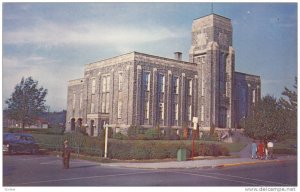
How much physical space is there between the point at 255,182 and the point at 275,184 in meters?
0.45

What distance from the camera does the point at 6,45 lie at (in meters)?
9.33

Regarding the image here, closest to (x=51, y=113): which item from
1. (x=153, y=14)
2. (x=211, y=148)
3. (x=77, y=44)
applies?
(x=77, y=44)

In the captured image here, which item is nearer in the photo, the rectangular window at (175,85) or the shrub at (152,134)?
the shrub at (152,134)

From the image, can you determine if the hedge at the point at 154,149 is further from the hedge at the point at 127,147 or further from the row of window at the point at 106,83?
the row of window at the point at 106,83

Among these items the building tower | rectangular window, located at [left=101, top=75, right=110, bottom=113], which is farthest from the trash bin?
rectangular window, located at [left=101, top=75, right=110, bottom=113]

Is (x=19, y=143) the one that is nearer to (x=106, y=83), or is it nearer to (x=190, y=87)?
(x=190, y=87)

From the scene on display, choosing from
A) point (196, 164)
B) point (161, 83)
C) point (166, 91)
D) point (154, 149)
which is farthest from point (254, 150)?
point (161, 83)

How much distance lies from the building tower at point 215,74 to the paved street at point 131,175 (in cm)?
606

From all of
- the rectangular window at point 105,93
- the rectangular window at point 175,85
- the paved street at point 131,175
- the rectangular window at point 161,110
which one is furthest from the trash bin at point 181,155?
the rectangular window at point 105,93

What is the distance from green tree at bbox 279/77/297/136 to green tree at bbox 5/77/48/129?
653 cm

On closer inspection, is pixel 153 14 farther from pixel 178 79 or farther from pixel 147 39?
pixel 178 79

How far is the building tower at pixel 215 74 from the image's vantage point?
16.8 meters

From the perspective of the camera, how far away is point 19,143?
11.0 meters

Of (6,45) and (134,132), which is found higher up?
(6,45)
